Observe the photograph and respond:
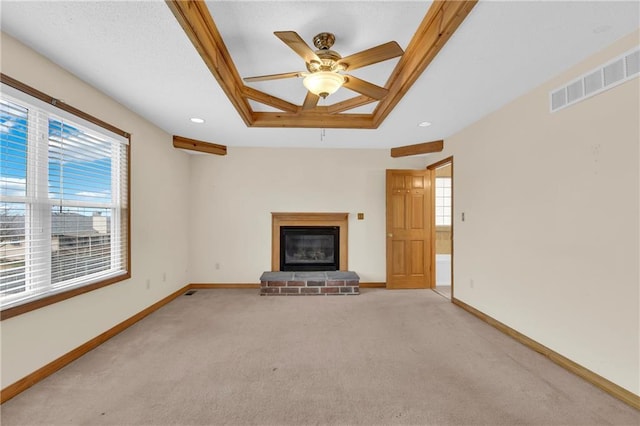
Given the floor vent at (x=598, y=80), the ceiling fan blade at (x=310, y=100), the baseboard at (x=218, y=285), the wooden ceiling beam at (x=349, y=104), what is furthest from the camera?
the baseboard at (x=218, y=285)

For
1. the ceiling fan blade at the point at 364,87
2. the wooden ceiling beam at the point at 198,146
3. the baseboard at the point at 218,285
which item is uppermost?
the wooden ceiling beam at the point at 198,146

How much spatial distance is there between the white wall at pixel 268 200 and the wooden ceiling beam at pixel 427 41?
2113mm

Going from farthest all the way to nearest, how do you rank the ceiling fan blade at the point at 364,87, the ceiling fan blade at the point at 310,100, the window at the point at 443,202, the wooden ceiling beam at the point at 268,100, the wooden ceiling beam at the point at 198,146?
the window at the point at 443,202
the wooden ceiling beam at the point at 198,146
the wooden ceiling beam at the point at 268,100
the ceiling fan blade at the point at 310,100
the ceiling fan blade at the point at 364,87

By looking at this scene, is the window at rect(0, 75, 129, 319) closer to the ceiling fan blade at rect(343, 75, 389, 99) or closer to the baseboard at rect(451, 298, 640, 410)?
the ceiling fan blade at rect(343, 75, 389, 99)

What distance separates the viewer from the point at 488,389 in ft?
6.04

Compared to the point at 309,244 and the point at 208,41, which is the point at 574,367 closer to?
the point at 309,244

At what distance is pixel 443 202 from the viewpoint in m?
6.80

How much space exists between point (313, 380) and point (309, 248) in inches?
107

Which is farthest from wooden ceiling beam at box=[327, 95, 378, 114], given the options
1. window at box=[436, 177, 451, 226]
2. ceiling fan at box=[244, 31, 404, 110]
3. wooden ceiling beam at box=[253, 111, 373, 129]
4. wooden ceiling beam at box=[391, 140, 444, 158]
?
window at box=[436, 177, 451, 226]

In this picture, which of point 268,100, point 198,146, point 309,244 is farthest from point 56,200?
point 309,244

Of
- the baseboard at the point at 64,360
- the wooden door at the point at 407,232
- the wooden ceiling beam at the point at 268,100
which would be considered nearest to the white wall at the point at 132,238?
the baseboard at the point at 64,360

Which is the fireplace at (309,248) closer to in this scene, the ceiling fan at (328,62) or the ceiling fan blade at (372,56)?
the ceiling fan at (328,62)

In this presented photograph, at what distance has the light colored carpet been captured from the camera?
160cm

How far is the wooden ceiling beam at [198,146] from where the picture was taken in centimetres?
386
